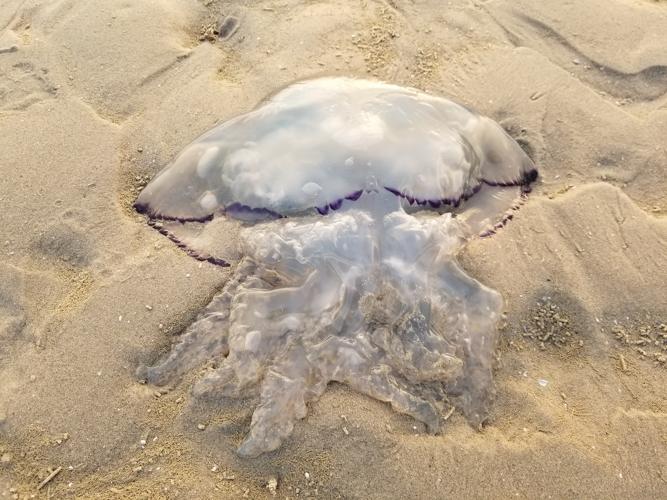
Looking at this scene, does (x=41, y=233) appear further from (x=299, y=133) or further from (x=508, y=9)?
(x=508, y=9)

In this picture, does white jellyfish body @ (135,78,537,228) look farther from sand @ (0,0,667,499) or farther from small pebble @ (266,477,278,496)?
small pebble @ (266,477,278,496)

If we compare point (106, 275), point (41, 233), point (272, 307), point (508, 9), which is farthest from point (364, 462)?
point (508, 9)

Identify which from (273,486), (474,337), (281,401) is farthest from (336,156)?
(273,486)

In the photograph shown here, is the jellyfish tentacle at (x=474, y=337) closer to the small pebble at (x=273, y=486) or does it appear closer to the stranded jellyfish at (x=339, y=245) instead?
the stranded jellyfish at (x=339, y=245)

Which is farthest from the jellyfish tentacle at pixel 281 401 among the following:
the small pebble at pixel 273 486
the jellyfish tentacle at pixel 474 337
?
the jellyfish tentacle at pixel 474 337

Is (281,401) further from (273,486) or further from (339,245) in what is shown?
(339,245)
